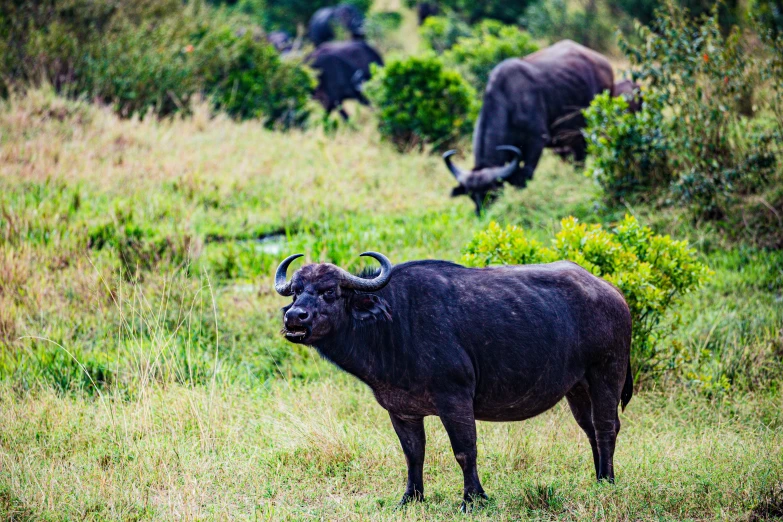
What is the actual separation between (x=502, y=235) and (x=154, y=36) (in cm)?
1189

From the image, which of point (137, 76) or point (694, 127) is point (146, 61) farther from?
point (694, 127)

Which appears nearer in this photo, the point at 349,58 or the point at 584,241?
the point at 584,241

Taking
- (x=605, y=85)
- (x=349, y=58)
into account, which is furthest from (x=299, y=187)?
(x=349, y=58)

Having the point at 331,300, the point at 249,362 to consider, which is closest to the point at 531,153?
the point at 249,362

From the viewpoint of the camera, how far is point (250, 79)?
16469mm

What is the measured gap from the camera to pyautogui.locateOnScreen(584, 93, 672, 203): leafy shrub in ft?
33.0

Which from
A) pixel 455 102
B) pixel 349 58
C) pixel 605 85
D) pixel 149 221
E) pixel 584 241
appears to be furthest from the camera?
pixel 349 58

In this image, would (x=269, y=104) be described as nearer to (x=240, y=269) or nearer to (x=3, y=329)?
(x=240, y=269)

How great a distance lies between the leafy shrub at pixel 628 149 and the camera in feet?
33.0

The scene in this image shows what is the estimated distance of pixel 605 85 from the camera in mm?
13719

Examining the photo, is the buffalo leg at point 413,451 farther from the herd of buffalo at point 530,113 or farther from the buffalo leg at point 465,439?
the herd of buffalo at point 530,113

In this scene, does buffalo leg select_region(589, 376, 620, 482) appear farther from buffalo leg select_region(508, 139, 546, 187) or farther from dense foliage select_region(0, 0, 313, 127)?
dense foliage select_region(0, 0, 313, 127)

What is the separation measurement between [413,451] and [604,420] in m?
1.20

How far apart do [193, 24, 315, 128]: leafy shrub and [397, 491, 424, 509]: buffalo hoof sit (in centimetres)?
1187
